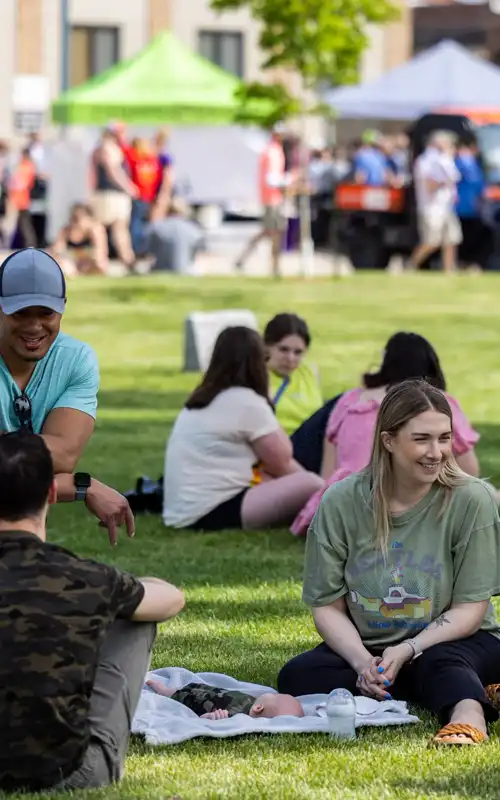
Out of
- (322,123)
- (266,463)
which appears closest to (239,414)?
(266,463)

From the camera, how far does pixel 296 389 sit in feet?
35.8

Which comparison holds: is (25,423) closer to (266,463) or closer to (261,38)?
(266,463)

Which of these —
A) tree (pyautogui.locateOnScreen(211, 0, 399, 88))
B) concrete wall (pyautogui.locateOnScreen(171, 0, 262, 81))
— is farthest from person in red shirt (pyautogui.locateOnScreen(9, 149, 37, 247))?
concrete wall (pyautogui.locateOnScreen(171, 0, 262, 81))

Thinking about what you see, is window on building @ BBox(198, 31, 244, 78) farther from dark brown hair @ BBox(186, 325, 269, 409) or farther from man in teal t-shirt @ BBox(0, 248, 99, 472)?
man in teal t-shirt @ BBox(0, 248, 99, 472)

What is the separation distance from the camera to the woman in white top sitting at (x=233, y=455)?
30.0 feet

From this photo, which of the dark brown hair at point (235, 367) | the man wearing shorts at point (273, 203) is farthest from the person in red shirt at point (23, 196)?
the dark brown hair at point (235, 367)

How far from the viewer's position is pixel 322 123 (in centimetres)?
5647

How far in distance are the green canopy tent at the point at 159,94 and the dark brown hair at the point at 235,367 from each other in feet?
89.3

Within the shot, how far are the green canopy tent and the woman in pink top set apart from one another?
90.1ft

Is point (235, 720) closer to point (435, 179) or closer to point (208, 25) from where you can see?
point (435, 179)

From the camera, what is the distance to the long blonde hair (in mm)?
5980

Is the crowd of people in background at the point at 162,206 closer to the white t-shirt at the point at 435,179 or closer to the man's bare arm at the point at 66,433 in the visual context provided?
the white t-shirt at the point at 435,179

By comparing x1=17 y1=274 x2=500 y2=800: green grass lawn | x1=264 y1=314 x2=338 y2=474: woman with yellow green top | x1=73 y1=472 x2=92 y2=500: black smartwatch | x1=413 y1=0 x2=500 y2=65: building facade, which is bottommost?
x1=17 y1=274 x2=500 y2=800: green grass lawn

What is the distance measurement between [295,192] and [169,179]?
6.32 feet
